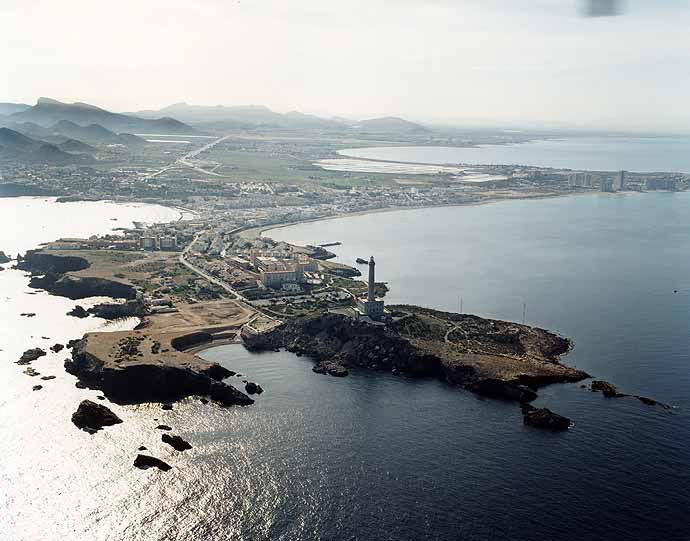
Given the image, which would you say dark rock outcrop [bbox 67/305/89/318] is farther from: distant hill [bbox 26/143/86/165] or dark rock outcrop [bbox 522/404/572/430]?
distant hill [bbox 26/143/86/165]

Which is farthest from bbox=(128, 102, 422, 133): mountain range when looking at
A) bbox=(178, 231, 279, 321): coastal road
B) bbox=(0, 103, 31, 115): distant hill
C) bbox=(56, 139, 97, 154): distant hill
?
bbox=(178, 231, 279, 321): coastal road

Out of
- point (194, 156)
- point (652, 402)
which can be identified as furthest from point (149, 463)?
point (194, 156)

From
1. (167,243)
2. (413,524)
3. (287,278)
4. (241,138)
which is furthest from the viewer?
(241,138)

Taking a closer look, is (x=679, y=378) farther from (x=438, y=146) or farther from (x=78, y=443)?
(x=438, y=146)

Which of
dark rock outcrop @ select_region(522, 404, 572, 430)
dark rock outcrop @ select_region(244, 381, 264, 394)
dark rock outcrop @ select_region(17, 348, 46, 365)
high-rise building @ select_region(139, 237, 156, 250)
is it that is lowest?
dark rock outcrop @ select_region(17, 348, 46, 365)

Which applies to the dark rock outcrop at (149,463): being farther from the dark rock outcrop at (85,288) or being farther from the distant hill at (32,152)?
the distant hill at (32,152)

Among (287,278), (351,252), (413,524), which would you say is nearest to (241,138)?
(351,252)

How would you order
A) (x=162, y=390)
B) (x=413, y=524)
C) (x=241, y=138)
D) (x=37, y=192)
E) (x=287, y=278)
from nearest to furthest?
(x=413, y=524)
(x=162, y=390)
(x=287, y=278)
(x=37, y=192)
(x=241, y=138)
